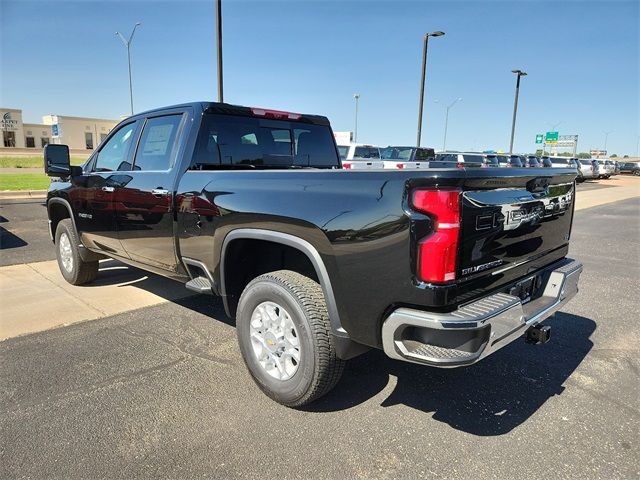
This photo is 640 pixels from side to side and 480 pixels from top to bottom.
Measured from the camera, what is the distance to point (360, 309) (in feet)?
8.43

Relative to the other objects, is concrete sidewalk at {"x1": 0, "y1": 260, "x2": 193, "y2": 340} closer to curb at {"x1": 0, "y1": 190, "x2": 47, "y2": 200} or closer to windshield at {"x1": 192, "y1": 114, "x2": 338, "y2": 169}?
windshield at {"x1": 192, "y1": 114, "x2": 338, "y2": 169}

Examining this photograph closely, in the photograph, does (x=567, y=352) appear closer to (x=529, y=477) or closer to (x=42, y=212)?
(x=529, y=477)

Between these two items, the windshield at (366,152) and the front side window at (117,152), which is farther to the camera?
the windshield at (366,152)

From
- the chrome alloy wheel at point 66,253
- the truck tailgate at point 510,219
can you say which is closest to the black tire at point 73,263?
the chrome alloy wheel at point 66,253

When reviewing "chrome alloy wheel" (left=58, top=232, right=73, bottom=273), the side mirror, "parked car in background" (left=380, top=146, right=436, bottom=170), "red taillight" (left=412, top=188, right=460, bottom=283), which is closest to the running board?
"red taillight" (left=412, top=188, right=460, bottom=283)

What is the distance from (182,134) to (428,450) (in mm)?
2989

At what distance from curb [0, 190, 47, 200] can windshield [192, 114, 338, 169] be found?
13.0 meters

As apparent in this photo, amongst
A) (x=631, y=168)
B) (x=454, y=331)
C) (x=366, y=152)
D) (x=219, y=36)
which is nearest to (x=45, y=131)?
(x=366, y=152)

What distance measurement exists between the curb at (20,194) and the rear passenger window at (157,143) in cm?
1224

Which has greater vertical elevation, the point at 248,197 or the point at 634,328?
the point at 248,197

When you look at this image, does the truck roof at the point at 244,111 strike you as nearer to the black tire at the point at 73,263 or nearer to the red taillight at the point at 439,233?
the black tire at the point at 73,263

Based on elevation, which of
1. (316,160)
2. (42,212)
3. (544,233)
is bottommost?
(42,212)

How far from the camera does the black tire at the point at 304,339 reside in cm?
278

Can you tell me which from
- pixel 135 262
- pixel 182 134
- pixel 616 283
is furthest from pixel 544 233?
pixel 616 283
